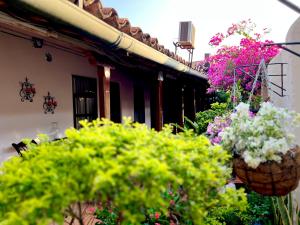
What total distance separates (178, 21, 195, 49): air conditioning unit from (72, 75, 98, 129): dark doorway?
4203mm

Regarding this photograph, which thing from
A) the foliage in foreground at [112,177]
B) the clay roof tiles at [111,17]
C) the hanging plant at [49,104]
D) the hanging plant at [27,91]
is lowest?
the foliage in foreground at [112,177]

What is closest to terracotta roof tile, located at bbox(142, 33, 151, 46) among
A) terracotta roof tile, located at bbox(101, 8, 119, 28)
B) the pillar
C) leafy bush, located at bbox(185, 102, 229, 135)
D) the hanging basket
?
the pillar

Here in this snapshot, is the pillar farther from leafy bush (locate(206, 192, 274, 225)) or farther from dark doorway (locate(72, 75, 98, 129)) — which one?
leafy bush (locate(206, 192, 274, 225))

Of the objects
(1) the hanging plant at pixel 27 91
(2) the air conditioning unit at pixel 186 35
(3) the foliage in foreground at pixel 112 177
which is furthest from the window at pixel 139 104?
(3) the foliage in foreground at pixel 112 177

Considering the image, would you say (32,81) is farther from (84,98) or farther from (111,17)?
(111,17)

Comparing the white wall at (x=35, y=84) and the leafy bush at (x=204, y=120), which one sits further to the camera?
the leafy bush at (x=204, y=120)

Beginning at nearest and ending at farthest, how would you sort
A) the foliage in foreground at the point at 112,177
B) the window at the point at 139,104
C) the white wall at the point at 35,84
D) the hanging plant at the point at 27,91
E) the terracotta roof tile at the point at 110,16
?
the foliage in foreground at the point at 112,177 < the terracotta roof tile at the point at 110,16 < the white wall at the point at 35,84 < the hanging plant at the point at 27,91 < the window at the point at 139,104

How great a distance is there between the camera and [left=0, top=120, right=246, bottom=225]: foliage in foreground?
1.02 metres

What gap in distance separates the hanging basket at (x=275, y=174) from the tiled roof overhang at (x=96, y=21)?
1.58 metres

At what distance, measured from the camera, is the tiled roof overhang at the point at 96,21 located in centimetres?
200

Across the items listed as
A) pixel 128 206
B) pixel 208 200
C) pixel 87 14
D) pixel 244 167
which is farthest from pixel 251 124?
pixel 87 14

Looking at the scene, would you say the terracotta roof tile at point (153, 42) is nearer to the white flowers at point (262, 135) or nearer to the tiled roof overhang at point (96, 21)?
the tiled roof overhang at point (96, 21)

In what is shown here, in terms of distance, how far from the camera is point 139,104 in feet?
28.0

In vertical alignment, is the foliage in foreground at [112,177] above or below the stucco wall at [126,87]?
below
